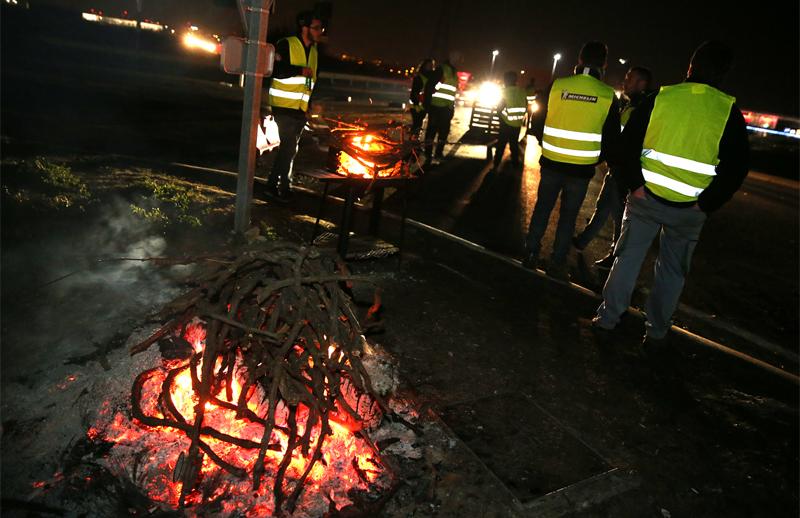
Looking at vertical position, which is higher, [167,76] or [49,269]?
[167,76]

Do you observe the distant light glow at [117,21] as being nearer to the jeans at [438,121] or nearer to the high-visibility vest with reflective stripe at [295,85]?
the jeans at [438,121]

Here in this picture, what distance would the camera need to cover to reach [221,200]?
643cm

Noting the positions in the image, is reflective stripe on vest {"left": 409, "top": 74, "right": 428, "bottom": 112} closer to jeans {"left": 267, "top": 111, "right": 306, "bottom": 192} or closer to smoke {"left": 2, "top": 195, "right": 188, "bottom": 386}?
jeans {"left": 267, "top": 111, "right": 306, "bottom": 192}

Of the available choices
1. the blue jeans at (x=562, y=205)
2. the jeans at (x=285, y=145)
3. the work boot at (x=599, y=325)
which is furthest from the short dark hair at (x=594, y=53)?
the jeans at (x=285, y=145)

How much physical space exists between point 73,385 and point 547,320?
3.64m

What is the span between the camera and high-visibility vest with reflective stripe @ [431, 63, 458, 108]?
37.3 feet

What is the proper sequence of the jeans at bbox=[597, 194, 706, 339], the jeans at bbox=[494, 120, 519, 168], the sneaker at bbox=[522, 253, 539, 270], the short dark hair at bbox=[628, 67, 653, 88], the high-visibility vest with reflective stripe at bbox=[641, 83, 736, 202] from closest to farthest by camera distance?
the high-visibility vest with reflective stripe at bbox=[641, 83, 736, 202]
the jeans at bbox=[597, 194, 706, 339]
the sneaker at bbox=[522, 253, 539, 270]
the short dark hair at bbox=[628, 67, 653, 88]
the jeans at bbox=[494, 120, 519, 168]

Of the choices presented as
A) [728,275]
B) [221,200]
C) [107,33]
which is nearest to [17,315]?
[221,200]

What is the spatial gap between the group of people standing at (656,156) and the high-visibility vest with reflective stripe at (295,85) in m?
3.07

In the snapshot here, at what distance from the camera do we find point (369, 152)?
4.77m

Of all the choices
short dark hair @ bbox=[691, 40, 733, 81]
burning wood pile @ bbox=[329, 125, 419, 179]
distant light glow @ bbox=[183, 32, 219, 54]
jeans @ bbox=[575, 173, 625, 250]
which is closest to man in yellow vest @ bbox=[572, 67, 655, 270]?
jeans @ bbox=[575, 173, 625, 250]

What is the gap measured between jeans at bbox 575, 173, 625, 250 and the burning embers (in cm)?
473

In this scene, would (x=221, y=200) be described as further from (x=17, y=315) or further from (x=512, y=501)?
(x=512, y=501)

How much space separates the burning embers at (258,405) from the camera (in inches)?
96.0
